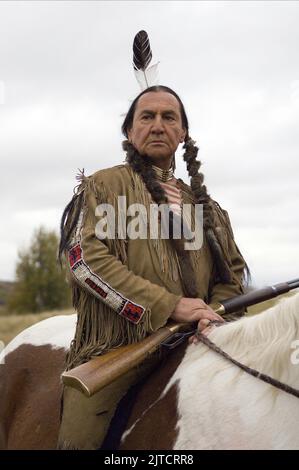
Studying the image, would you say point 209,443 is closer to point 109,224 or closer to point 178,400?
point 178,400

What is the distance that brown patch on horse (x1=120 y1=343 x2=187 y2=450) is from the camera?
2.80 meters

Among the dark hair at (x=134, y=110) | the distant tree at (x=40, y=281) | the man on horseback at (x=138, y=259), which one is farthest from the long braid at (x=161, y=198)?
the distant tree at (x=40, y=281)

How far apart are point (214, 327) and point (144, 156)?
114cm

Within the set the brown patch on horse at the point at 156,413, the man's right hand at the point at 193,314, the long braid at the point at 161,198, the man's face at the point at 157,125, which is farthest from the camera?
the man's face at the point at 157,125

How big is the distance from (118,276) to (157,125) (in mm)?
954

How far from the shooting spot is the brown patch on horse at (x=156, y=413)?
9.18ft

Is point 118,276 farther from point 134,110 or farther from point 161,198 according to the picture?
point 134,110

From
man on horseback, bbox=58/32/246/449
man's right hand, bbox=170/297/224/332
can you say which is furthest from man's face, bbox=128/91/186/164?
man's right hand, bbox=170/297/224/332

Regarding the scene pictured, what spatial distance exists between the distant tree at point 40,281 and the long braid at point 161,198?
46.5m

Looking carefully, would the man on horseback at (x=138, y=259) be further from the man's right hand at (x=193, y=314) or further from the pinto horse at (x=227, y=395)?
the pinto horse at (x=227, y=395)

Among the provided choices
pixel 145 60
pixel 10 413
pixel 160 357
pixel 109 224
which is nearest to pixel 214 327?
pixel 160 357

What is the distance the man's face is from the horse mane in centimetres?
115

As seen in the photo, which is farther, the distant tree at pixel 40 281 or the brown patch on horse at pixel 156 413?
the distant tree at pixel 40 281
